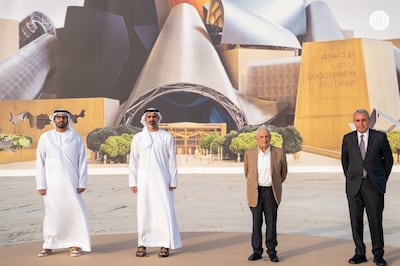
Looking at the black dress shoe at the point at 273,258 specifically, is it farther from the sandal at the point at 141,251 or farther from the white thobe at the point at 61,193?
the white thobe at the point at 61,193

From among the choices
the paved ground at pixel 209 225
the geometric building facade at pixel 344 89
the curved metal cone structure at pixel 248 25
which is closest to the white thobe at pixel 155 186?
the paved ground at pixel 209 225

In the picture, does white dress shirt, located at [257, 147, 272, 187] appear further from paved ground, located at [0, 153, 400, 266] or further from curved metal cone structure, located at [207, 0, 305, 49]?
curved metal cone structure, located at [207, 0, 305, 49]

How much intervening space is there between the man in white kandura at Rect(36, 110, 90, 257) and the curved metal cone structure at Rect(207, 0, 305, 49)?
23.2 m

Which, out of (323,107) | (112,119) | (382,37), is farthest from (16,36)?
(382,37)

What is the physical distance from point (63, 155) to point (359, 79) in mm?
21603

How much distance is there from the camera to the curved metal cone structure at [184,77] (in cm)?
2900

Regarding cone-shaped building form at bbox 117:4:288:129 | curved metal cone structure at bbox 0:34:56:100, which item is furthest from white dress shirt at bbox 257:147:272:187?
curved metal cone structure at bbox 0:34:56:100

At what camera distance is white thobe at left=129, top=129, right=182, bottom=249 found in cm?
611

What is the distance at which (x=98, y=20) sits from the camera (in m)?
28.5

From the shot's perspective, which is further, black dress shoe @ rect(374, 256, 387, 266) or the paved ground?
the paved ground

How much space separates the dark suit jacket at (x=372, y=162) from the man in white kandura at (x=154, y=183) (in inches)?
71.7

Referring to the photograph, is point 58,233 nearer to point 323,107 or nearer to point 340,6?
point 323,107

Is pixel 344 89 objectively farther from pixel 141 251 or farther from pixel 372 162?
pixel 141 251

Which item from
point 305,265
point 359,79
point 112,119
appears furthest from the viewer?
point 112,119
